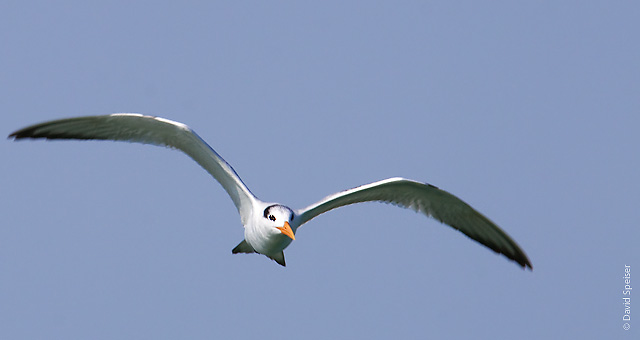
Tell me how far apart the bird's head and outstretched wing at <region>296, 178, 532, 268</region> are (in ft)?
1.79

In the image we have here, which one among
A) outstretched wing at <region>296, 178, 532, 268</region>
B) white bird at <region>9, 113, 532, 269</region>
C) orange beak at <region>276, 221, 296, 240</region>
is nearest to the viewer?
orange beak at <region>276, 221, 296, 240</region>

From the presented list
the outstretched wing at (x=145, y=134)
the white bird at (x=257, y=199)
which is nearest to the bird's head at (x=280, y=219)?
the white bird at (x=257, y=199)

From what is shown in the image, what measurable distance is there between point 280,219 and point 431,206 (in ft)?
11.1

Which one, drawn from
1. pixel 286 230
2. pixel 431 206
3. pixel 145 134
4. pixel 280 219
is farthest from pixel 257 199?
pixel 431 206

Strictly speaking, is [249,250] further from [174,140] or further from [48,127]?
[48,127]

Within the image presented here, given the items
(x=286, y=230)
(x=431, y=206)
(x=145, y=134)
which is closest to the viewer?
(x=286, y=230)

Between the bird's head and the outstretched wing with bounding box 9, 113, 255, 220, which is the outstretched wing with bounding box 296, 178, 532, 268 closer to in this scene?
the bird's head

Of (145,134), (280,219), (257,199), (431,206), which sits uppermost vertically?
(145,134)

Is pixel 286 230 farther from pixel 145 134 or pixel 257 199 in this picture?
pixel 145 134

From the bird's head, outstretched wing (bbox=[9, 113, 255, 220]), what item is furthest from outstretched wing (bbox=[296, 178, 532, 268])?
outstretched wing (bbox=[9, 113, 255, 220])

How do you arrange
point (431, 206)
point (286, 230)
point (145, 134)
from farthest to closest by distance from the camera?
point (431, 206) → point (145, 134) → point (286, 230)

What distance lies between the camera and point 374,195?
15.0 meters

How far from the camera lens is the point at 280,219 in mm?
13227

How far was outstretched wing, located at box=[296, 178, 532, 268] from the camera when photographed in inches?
554
